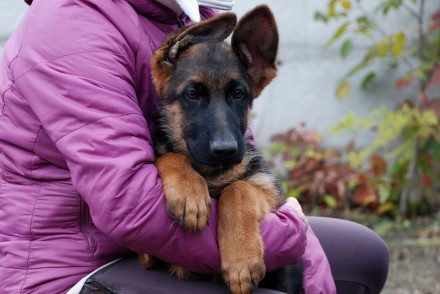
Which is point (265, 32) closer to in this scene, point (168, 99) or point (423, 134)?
point (168, 99)

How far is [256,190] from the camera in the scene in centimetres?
291

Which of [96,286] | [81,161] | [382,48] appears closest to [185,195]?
[81,161]

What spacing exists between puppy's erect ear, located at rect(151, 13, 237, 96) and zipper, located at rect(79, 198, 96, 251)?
603mm

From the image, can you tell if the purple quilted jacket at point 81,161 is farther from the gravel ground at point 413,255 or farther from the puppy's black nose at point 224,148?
the gravel ground at point 413,255

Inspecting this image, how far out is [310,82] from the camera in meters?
7.67

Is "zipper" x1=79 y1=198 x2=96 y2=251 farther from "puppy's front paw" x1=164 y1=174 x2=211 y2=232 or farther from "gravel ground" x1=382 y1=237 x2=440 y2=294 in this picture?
"gravel ground" x1=382 y1=237 x2=440 y2=294

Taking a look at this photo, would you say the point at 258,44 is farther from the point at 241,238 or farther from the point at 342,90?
the point at 342,90

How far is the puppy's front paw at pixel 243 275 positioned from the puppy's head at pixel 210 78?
17.1 inches

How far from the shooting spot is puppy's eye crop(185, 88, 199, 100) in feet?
9.61

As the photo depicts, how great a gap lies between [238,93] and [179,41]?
0.33 meters

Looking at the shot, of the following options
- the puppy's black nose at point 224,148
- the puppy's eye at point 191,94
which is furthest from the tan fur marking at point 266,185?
the puppy's eye at point 191,94

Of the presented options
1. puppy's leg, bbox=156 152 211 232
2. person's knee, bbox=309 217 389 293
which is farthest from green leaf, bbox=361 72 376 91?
puppy's leg, bbox=156 152 211 232

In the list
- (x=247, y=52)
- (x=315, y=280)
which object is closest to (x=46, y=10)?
(x=247, y=52)

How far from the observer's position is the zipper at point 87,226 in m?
2.74
